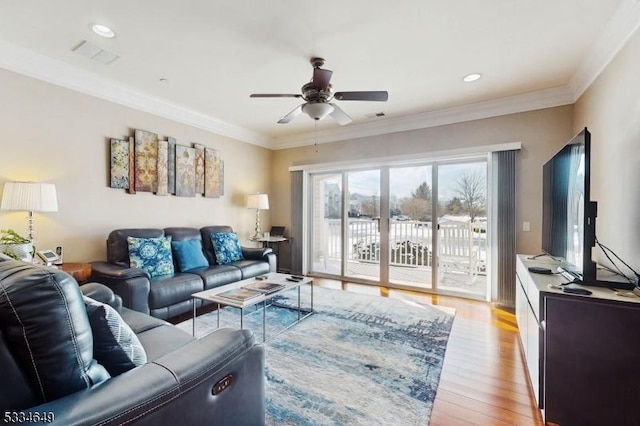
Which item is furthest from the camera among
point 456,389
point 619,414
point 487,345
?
point 487,345

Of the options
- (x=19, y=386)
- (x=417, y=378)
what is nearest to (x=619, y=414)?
(x=417, y=378)

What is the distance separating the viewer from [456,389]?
2.00 m

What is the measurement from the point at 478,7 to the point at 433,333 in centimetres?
274

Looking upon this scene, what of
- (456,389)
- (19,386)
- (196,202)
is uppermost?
(196,202)

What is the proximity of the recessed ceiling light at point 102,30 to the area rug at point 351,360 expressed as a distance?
2.69 m

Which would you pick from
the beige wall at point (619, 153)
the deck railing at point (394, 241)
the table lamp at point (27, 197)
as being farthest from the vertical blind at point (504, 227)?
the table lamp at point (27, 197)

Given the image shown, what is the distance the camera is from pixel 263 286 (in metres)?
2.90

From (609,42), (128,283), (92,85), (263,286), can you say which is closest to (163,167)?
(92,85)

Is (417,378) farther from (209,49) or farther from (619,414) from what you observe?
(209,49)

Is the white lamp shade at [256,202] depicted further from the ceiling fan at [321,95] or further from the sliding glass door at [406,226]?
the ceiling fan at [321,95]

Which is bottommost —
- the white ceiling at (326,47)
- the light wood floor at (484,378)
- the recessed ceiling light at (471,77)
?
the light wood floor at (484,378)

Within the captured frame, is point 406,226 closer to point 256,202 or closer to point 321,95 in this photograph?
point 256,202

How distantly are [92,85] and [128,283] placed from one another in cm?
223

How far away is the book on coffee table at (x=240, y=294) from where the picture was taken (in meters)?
2.53
